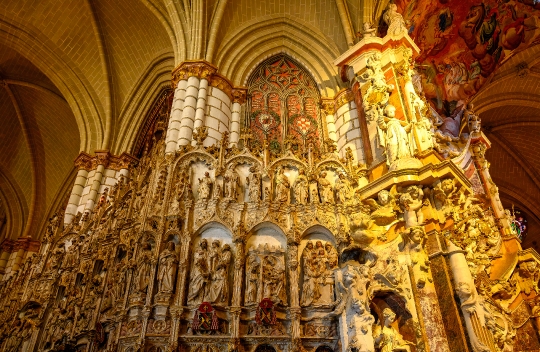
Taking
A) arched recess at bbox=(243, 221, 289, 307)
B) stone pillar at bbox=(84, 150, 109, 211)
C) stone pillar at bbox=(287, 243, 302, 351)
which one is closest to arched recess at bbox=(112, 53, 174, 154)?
stone pillar at bbox=(84, 150, 109, 211)

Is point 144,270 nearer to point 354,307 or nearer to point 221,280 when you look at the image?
point 221,280

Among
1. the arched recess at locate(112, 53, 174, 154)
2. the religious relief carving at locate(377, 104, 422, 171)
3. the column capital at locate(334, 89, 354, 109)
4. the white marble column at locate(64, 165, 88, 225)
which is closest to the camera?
the religious relief carving at locate(377, 104, 422, 171)

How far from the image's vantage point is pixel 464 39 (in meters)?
11.8

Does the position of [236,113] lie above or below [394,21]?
below

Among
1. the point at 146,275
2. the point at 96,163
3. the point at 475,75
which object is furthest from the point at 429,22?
the point at 96,163

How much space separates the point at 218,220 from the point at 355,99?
460 centimetres

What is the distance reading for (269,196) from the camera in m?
7.51

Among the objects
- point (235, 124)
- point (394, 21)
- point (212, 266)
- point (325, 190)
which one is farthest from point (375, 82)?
point (212, 266)

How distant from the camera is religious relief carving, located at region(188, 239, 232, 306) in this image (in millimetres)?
6402

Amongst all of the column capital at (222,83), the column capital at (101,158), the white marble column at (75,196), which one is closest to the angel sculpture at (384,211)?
the column capital at (222,83)

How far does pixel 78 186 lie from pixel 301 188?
7.84 meters

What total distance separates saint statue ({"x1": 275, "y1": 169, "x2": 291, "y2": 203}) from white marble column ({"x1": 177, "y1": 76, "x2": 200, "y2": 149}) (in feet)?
6.90

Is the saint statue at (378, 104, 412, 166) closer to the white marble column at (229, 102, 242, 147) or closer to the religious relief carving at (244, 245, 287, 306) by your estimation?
the religious relief carving at (244, 245, 287, 306)

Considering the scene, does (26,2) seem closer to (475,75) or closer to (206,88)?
(206,88)
